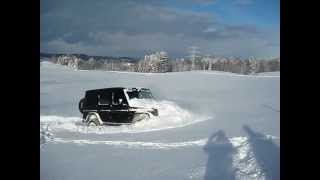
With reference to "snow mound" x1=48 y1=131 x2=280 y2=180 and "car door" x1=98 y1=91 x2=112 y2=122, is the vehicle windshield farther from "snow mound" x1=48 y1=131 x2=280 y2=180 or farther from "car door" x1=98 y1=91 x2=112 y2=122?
"snow mound" x1=48 y1=131 x2=280 y2=180

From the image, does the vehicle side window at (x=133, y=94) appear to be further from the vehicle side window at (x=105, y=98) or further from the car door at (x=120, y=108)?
the vehicle side window at (x=105, y=98)

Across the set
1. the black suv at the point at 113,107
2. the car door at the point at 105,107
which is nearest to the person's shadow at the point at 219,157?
the black suv at the point at 113,107

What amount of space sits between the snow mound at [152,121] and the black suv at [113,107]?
0.15 ft

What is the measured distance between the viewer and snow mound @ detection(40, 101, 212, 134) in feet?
11.4

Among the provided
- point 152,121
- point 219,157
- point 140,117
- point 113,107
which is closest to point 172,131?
point 152,121

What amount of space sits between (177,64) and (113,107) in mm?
657

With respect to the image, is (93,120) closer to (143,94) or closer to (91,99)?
(91,99)

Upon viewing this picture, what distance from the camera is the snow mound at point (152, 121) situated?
3.47 m
